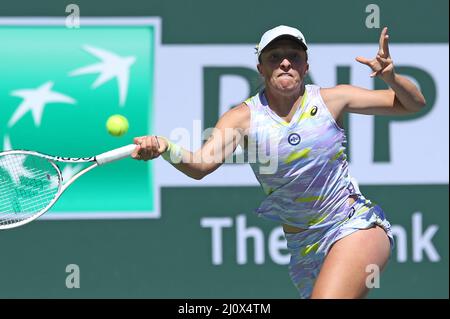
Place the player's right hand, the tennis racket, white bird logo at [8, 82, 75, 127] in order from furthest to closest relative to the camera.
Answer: white bird logo at [8, 82, 75, 127] → the tennis racket → the player's right hand

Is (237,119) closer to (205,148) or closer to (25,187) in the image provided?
(205,148)

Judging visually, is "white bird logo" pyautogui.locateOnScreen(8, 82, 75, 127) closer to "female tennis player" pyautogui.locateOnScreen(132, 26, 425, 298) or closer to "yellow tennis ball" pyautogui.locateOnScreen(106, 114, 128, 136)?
"yellow tennis ball" pyautogui.locateOnScreen(106, 114, 128, 136)

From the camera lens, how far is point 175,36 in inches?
257

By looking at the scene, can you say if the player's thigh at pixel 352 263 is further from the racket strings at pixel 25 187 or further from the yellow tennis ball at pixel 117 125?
the racket strings at pixel 25 187

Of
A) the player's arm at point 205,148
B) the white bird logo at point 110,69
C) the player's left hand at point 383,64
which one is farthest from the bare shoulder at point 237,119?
the white bird logo at point 110,69

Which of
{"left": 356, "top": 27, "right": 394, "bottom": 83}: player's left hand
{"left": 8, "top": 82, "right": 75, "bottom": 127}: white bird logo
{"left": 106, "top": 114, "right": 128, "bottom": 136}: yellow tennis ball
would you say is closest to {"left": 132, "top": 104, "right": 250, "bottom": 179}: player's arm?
{"left": 106, "top": 114, "right": 128, "bottom": 136}: yellow tennis ball

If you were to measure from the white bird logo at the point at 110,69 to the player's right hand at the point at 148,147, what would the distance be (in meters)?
2.13

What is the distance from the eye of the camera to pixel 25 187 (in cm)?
499

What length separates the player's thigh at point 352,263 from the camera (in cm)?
446

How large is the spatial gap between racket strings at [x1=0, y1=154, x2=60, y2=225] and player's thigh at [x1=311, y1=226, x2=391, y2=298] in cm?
122

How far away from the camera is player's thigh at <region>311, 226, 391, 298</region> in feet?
14.6

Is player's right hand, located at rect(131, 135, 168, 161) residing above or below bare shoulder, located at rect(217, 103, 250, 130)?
below

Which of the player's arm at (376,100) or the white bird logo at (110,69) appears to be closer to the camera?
the player's arm at (376,100)

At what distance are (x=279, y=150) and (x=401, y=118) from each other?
210 centimetres
